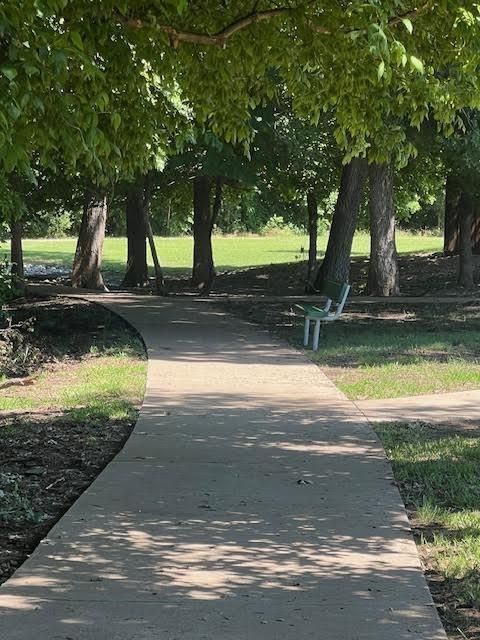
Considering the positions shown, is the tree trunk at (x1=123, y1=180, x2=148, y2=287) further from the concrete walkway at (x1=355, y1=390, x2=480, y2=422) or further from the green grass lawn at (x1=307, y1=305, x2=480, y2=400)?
the concrete walkway at (x1=355, y1=390, x2=480, y2=422)

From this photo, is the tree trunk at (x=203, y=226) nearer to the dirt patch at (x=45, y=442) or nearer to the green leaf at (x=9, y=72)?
the dirt patch at (x=45, y=442)

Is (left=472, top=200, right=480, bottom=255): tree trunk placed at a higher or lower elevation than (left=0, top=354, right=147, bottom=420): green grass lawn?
higher

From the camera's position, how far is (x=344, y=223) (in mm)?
21859

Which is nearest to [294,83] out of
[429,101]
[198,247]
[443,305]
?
[429,101]

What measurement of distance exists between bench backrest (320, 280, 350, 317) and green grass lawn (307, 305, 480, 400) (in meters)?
0.54

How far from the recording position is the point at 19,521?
579 cm

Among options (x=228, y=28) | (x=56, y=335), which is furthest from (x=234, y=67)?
(x=56, y=335)

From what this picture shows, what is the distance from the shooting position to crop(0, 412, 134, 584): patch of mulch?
5.58 m

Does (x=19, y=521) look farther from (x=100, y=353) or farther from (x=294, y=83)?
(x=100, y=353)

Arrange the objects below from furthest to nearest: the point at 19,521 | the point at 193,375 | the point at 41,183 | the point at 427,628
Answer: the point at 41,183 < the point at 193,375 < the point at 19,521 < the point at 427,628

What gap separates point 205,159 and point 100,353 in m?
6.78

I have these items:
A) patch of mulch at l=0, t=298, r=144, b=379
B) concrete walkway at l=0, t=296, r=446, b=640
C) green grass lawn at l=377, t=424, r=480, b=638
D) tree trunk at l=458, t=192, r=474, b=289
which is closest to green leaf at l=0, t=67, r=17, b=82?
concrete walkway at l=0, t=296, r=446, b=640

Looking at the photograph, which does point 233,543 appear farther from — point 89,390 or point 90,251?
point 90,251

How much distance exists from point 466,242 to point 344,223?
3722 mm
